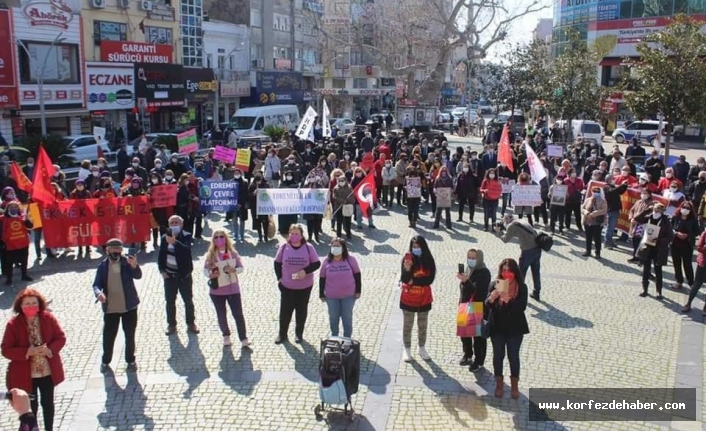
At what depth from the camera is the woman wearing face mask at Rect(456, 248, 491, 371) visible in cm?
872

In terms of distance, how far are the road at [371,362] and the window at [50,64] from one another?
21.9 meters

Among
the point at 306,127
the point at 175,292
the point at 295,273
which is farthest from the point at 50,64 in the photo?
the point at 295,273

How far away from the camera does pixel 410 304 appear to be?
9.05 meters

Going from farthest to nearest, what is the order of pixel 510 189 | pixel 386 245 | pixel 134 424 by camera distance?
pixel 510 189 → pixel 386 245 → pixel 134 424

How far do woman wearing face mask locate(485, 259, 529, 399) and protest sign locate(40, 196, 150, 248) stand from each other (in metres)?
9.13

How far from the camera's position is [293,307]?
31.9ft

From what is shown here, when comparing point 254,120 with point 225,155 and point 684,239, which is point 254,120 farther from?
point 684,239

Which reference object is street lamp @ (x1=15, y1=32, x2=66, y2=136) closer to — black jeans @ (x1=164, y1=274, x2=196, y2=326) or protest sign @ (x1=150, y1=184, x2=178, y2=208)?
protest sign @ (x1=150, y1=184, x2=178, y2=208)

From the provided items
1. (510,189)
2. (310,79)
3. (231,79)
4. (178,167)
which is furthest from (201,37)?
(510,189)

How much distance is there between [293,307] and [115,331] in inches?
91.8

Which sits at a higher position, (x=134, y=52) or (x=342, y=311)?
(x=134, y=52)

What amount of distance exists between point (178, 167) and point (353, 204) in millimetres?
5352

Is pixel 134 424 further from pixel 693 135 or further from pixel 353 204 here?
pixel 693 135

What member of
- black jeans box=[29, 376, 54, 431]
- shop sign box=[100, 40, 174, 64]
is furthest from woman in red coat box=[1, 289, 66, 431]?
shop sign box=[100, 40, 174, 64]
